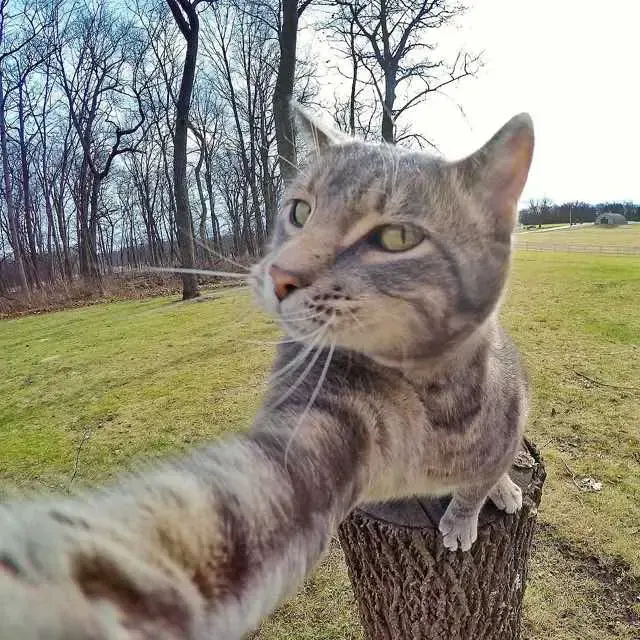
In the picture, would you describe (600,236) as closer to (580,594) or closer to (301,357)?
(580,594)

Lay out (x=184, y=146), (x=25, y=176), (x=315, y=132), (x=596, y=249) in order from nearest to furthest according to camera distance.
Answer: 1. (x=315, y=132)
2. (x=184, y=146)
3. (x=25, y=176)
4. (x=596, y=249)

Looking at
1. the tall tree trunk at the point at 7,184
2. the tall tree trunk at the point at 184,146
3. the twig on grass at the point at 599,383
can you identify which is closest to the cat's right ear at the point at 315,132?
the twig on grass at the point at 599,383

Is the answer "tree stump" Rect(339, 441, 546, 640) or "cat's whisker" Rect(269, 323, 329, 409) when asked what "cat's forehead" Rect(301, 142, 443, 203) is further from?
"tree stump" Rect(339, 441, 546, 640)

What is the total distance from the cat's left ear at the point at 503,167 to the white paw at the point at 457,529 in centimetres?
88

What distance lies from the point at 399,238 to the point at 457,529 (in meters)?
0.96

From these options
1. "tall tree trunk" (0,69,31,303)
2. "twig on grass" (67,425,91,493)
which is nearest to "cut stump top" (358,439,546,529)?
"twig on grass" (67,425,91,493)

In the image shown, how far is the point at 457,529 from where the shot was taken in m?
1.52

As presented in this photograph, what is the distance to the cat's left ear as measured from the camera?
3.65ft

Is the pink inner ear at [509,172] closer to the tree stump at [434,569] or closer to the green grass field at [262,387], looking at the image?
the green grass field at [262,387]

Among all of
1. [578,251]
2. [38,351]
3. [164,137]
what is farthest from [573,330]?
[164,137]

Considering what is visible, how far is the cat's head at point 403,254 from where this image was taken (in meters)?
1.00

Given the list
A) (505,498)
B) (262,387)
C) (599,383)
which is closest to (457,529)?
(505,498)

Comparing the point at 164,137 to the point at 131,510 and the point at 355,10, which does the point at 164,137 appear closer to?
the point at 355,10

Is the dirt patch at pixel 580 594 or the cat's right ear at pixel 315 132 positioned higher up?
the cat's right ear at pixel 315 132
